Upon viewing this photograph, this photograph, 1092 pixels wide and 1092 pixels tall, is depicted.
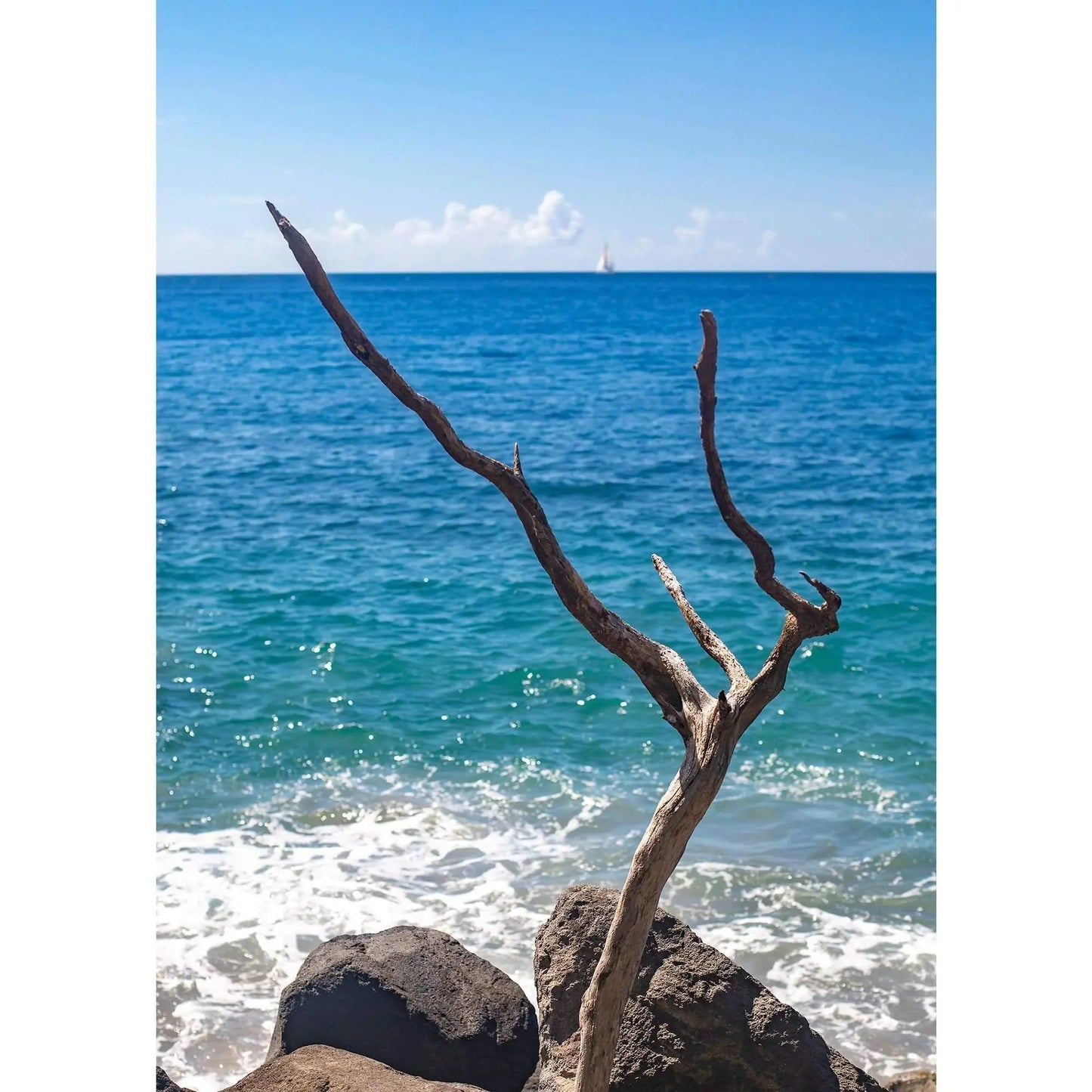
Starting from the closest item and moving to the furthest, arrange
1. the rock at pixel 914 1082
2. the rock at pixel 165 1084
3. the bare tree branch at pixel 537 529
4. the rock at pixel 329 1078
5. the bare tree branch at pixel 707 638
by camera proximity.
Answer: the bare tree branch at pixel 537 529
the bare tree branch at pixel 707 638
the rock at pixel 329 1078
the rock at pixel 165 1084
the rock at pixel 914 1082

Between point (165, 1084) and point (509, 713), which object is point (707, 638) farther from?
point (509, 713)

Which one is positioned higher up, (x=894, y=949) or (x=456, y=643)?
(x=456, y=643)

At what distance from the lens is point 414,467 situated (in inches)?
439

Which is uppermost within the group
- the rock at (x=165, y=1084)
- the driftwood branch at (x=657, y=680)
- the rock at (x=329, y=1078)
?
the driftwood branch at (x=657, y=680)

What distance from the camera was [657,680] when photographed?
1.74 metres

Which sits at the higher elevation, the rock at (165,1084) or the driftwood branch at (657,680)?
the driftwood branch at (657,680)

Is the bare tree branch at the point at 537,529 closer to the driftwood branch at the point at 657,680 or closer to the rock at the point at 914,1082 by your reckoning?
the driftwood branch at the point at 657,680

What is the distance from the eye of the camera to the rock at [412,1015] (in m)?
2.51

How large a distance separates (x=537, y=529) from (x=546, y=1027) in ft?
4.02

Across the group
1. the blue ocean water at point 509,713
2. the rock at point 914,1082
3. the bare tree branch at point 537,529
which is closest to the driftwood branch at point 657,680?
the bare tree branch at point 537,529

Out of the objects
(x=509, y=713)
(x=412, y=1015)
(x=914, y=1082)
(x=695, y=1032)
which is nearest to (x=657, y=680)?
(x=695, y=1032)
